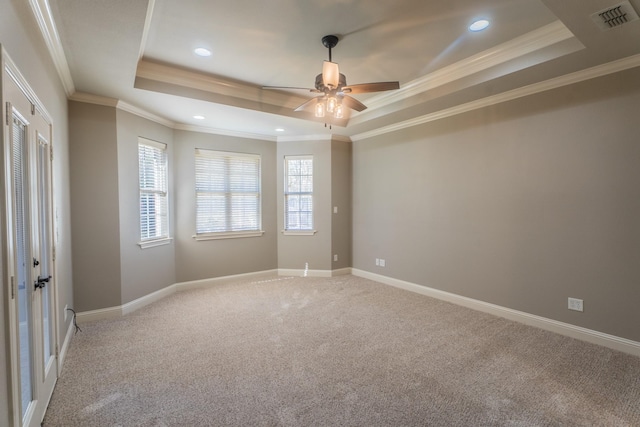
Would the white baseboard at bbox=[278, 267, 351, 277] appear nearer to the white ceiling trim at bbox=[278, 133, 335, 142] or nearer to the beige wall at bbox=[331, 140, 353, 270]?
the beige wall at bbox=[331, 140, 353, 270]

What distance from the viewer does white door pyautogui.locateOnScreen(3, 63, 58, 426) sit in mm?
1461

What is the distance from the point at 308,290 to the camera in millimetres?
4691

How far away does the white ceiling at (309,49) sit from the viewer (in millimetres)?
2229

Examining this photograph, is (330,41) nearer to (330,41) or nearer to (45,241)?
(330,41)

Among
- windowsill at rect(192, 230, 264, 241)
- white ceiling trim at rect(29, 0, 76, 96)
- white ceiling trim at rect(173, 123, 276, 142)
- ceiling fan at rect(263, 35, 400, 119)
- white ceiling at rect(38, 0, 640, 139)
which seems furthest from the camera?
windowsill at rect(192, 230, 264, 241)

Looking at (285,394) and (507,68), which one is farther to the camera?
(507,68)

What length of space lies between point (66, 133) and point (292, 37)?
258 cm

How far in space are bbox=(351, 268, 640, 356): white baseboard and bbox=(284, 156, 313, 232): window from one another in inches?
76.7

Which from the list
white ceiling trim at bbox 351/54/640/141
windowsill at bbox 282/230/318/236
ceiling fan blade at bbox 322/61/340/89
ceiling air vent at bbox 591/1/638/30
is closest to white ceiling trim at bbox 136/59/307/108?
ceiling fan blade at bbox 322/61/340/89

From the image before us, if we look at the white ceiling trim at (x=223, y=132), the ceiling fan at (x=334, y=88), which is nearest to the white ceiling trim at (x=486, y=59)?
the ceiling fan at (x=334, y=88)


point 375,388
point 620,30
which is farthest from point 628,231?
point 375,388

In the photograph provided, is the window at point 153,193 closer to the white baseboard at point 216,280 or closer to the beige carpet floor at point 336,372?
the white baseboard at point 216,280

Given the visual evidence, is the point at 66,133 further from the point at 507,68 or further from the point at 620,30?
the point at 620,30

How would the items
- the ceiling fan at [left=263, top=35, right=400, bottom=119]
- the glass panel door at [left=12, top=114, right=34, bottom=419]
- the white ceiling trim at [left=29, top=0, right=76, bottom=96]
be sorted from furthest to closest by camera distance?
the ceiling fan at [left=263, top=35, right=400, bottom=119]
the white ceiling trim at [left=29, top=0, right=76, bottom=96]
the glass panel door at [left=12, top=114, right=34, bottom=419]
